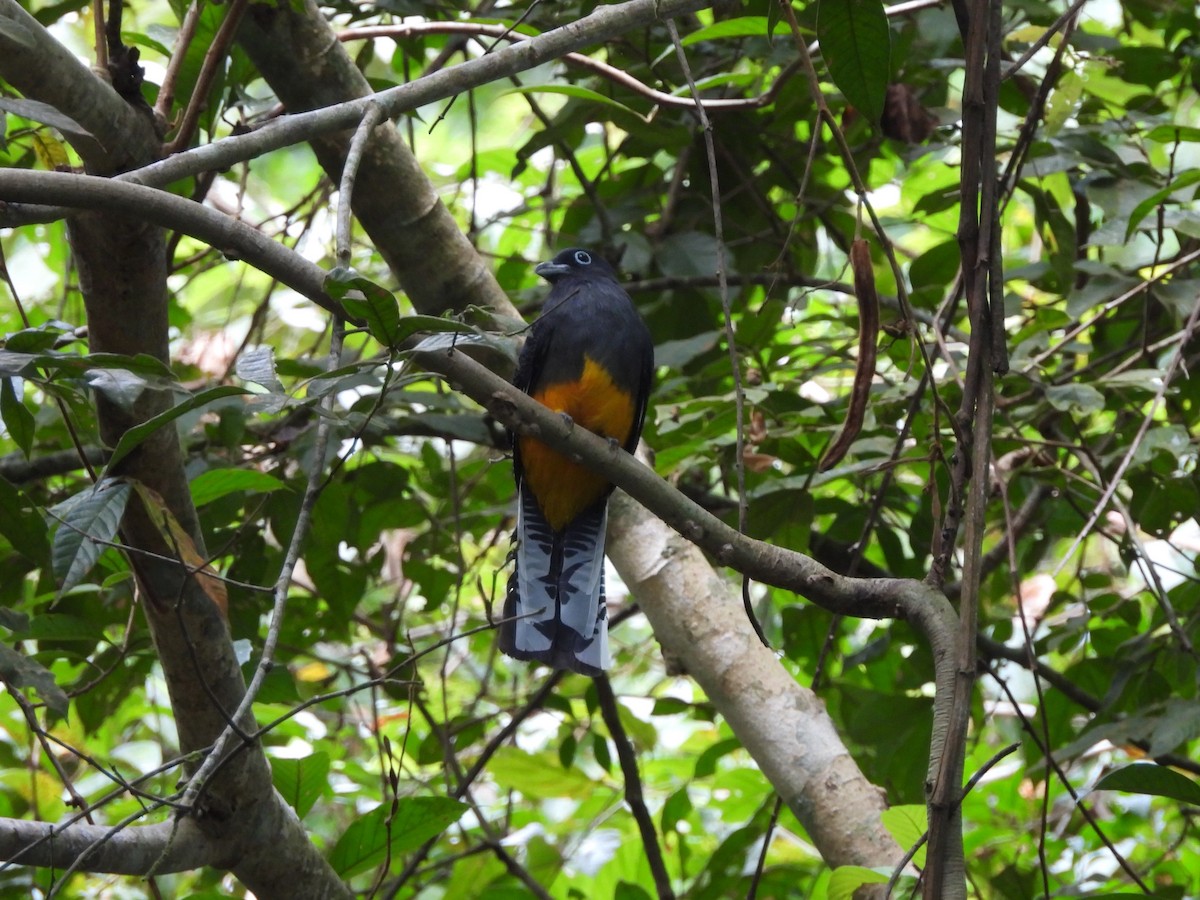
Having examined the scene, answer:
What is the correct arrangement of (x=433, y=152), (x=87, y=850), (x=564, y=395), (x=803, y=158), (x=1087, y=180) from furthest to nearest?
(x=433, y=152) → (x=803, y=158) → (x=564, y=395) → (x=1087, y=180) → (x=87, y=850)

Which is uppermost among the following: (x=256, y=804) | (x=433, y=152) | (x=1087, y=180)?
(x=433, y=152)

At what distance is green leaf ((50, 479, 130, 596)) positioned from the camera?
190cm

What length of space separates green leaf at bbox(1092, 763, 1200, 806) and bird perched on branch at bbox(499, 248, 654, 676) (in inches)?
54.2

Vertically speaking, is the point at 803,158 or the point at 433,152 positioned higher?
the point at 433,152

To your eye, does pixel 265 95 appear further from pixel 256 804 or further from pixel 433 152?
pixel 433 152

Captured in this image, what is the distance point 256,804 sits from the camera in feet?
8.26

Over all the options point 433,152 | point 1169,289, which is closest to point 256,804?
point 1169,289

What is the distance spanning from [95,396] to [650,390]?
1.61m

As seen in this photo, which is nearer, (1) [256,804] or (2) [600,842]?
(1) [256,804]

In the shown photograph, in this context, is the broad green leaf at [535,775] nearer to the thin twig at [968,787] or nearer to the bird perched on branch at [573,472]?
the bird perched on branch at [573,472]

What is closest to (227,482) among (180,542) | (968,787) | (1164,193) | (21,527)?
(180,542)

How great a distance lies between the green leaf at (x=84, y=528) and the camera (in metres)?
1.90

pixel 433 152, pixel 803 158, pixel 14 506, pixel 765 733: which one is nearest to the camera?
pixel 14 506

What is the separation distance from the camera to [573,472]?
3371 mm
